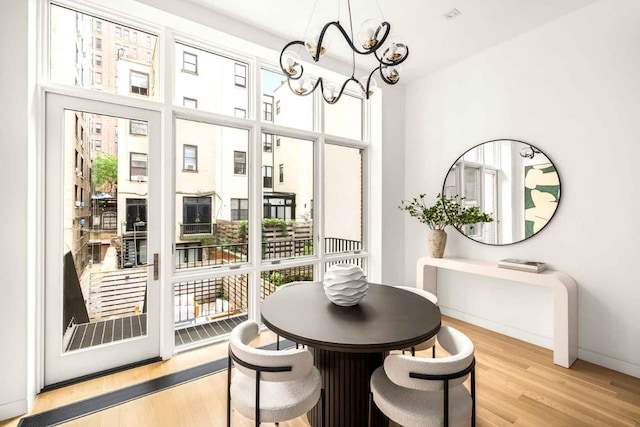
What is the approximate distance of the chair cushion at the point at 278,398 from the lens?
4.73 ft

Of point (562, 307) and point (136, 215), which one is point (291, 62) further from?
point (562, 307)

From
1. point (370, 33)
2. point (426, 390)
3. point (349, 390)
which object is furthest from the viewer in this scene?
point (349, 390)

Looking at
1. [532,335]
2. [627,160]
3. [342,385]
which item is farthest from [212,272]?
[627,160]

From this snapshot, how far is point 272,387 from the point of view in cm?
159

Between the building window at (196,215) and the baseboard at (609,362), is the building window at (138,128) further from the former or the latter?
the baseboard at (609,362)

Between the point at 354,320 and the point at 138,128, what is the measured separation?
8.04 feet

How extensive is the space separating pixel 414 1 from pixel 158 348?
383 centimetres

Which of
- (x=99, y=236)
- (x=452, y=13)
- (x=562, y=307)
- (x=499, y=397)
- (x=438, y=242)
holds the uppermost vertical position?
(x=452, y=13)

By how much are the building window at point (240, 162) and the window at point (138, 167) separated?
2.73ft

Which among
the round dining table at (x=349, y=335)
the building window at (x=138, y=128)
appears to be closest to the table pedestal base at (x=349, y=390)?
the round dining table at (x=349, y=335)

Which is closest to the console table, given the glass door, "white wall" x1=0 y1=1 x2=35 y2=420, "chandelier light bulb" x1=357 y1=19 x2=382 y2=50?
"chandelier light bulb" x1=357 y1=19 x2=382 y2=50

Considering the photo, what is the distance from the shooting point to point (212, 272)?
3090mm

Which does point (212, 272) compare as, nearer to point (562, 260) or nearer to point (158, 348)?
point (158, 348)

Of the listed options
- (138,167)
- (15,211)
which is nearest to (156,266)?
(138,167)
